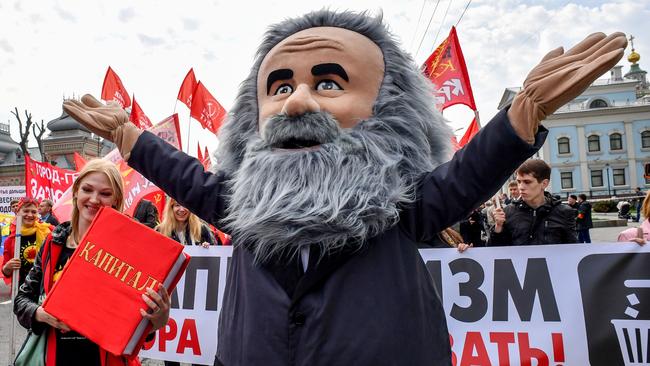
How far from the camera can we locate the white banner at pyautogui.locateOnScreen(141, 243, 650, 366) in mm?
2924

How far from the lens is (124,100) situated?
365 inches

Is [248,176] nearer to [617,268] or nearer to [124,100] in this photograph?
[617,268]

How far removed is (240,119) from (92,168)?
116 centimetres

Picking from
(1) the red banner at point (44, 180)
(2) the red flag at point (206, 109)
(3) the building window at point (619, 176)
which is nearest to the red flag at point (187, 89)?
(2) the red flag at point (206, 109)

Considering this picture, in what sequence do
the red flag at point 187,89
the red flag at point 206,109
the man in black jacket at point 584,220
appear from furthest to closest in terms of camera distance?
the man in black jacket at point 584,220
the red flag at point 187,89
the red flag at point 206,109

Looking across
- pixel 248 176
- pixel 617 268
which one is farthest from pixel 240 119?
pixel 617 268

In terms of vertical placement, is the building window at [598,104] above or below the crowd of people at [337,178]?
above

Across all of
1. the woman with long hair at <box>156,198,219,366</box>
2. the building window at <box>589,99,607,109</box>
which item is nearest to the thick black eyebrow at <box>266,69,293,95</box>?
the woman with long hair at <box>156,198,219,366</box>

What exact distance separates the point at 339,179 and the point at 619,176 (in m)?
46.1

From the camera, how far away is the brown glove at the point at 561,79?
1.33m

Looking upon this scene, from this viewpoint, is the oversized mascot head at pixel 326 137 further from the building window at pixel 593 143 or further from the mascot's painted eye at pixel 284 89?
the building window at pixel 593 143

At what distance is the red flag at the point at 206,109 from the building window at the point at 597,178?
4053 centimetres

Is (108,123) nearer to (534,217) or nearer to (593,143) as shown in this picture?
(534,217)

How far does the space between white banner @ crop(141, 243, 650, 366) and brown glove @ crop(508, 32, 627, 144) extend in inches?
82.7
